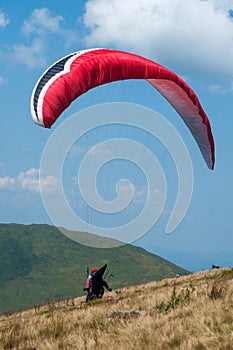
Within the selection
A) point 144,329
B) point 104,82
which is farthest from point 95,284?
point 144,329

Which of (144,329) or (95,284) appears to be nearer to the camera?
(144,329)

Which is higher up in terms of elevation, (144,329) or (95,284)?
(95,284)

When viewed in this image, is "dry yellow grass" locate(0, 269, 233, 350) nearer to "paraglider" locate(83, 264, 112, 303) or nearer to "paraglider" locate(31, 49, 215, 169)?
"paraglider" locate(31, 49, 215, 169)

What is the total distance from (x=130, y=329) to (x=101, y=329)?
1.26 metres

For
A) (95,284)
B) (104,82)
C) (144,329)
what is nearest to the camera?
(144,329)

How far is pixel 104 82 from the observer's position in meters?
13.7

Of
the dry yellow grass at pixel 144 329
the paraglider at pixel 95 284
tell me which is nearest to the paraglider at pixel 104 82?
the dry yellow grass at pixel 144 329

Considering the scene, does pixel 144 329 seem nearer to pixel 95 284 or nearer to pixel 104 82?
pixel 104 82

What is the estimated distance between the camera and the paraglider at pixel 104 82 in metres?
12.0

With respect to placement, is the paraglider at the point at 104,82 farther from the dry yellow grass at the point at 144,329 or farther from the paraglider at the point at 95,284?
the paraglider at the point at 95,284

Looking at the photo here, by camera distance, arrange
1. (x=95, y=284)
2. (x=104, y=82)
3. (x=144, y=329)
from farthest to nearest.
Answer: (x=95, y=284) < (x=104, y=82) < (x=144, y=329)

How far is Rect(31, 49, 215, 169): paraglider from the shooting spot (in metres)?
12.0

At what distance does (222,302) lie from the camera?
32.1 ft

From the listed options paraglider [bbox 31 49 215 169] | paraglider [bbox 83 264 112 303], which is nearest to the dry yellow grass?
paraglider [bbox 31 49 215 169]
